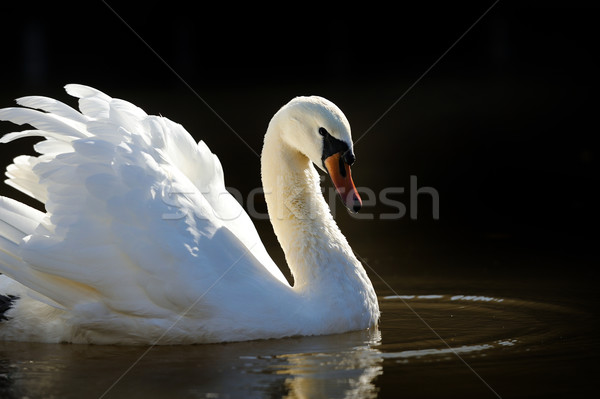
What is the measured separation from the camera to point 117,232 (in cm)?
579

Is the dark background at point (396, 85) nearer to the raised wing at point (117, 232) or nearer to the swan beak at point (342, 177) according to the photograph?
the swan beak at point (342, 177)

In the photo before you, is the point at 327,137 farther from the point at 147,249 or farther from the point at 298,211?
the point at 147,249

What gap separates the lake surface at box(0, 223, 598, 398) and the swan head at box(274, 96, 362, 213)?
0.92 metres

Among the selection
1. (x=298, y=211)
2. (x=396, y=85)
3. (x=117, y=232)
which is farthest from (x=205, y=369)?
(x=396, y=85)

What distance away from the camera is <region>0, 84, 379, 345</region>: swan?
578 centimetres

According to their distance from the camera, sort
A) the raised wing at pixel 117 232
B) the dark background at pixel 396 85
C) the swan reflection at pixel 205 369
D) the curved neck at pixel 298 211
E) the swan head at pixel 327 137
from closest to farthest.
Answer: the swan reflection at pixel 205 369 < the raised wing at pixel 117 232 < the swan head at pixel 327 137 < the curved neck at pixel 298 211 < the dark background at pixel 396 85

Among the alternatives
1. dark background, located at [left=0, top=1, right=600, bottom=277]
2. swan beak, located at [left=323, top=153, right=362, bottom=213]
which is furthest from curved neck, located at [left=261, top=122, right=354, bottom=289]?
dark background, located at [left=0, top=1, right=600, bottom=277]

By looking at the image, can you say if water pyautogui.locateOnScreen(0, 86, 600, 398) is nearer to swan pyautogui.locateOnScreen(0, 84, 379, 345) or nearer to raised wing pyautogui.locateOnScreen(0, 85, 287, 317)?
swan pyautogui.locateOnScreen(0, 84, 379, 345)

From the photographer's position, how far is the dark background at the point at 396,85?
10.8 m

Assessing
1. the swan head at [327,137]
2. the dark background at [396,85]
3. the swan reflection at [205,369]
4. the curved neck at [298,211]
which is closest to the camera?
the swan reflection at [205,369]

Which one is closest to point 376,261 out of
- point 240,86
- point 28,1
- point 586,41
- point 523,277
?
point 523,277

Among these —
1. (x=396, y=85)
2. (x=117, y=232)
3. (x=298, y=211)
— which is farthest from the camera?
(x=396, y=85)

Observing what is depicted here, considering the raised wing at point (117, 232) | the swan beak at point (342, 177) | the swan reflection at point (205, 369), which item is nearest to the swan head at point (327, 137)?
the swan beak at point (342, 177)

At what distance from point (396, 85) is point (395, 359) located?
14.9 m
